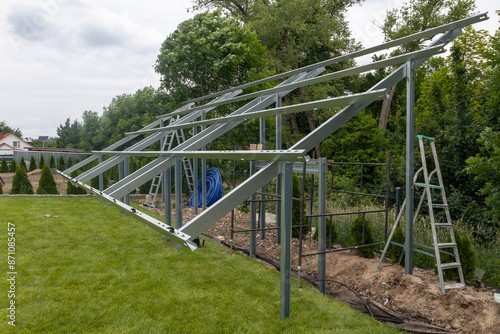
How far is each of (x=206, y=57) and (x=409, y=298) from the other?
10542 mm

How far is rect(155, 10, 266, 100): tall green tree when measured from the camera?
467 inches

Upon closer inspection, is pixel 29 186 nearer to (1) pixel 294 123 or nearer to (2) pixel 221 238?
(2) pixel 221 238

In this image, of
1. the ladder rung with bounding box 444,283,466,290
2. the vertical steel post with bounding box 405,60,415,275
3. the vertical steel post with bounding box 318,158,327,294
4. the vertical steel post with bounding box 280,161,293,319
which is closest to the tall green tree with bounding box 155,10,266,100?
the vertical steel post with bounding box 318,158,327,294

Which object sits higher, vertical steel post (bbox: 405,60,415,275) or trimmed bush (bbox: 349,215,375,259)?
vertical steel post (bbox: 405,60,415,275)

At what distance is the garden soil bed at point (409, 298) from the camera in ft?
10.5

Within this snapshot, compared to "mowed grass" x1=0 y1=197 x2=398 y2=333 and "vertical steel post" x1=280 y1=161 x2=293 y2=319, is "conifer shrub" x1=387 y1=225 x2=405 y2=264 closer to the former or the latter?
"mowed grass" x1=0 y1=197 x2=398 y2=333

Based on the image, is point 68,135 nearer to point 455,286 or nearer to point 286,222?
point 286,222

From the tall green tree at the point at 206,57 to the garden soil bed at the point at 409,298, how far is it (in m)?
8.89

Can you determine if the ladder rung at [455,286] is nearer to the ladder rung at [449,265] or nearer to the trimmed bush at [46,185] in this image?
the ladder rung at [449,265]

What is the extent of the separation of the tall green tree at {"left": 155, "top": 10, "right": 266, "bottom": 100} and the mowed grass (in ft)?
25.0

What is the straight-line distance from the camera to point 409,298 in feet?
12.0

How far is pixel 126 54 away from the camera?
7.10 meters

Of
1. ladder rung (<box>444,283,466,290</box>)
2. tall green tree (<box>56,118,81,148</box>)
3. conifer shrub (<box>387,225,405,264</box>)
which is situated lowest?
ladder rung (<box>444,283,466,290</box>)

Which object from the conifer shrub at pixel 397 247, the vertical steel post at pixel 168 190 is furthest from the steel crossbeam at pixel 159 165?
the conifer shrub at pixel 397 247
